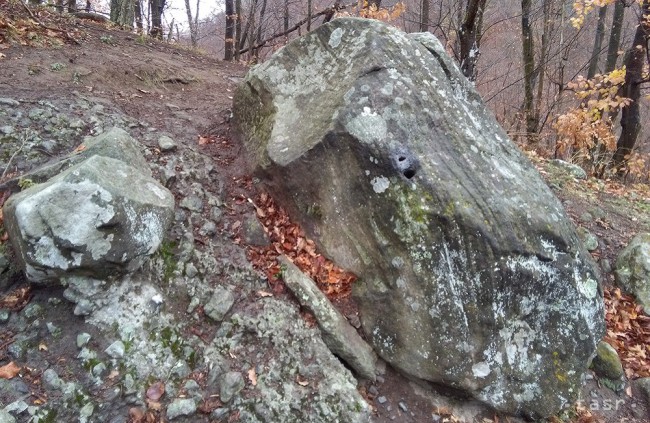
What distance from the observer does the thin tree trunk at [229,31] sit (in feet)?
46.5

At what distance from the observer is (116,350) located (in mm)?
3127

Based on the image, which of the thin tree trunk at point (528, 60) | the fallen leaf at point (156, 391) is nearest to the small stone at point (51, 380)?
the fallen leaf at point (156, 391)

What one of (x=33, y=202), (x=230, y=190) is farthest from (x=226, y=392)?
(x=230, y=190)

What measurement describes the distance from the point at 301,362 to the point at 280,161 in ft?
6.36

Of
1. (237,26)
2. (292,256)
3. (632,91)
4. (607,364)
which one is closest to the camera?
(292,256)

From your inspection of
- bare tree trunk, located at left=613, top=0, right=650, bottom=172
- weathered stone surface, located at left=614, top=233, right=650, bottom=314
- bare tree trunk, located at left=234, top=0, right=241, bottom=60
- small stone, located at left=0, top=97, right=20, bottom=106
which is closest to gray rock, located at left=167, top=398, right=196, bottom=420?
small stone, located at left=0, top=97, right=20, bottom=106

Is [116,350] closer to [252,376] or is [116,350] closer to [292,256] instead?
[252,376]

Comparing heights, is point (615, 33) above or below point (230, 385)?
above

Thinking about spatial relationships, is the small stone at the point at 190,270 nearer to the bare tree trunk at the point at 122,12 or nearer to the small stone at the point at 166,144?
the small stone at the point at 166,144

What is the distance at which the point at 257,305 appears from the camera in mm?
3756

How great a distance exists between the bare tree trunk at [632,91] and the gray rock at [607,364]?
307 inches

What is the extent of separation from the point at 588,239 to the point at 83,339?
6.07 meters

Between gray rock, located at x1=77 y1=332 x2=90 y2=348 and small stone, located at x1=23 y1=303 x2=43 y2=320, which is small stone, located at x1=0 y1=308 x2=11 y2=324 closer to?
small stone, located at x1=23 y1=303 x2=43 y2=320

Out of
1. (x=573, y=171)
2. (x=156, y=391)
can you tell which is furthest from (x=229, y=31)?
(x=156, y=391)
